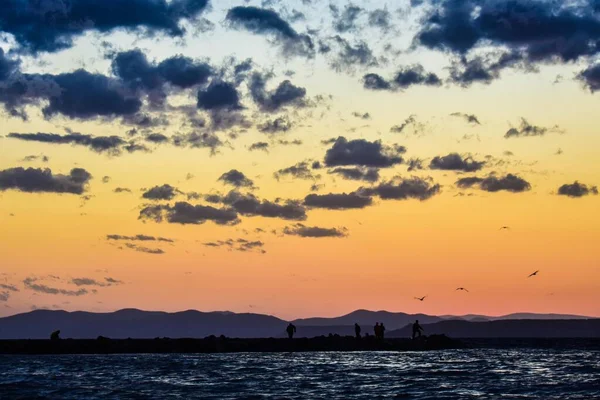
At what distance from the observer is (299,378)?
61.1 metres

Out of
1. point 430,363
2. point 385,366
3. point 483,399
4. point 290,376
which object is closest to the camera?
point 483,399

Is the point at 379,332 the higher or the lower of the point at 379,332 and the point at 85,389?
the higher

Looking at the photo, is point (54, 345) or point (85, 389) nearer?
point (85, 389)

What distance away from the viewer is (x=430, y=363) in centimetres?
7788

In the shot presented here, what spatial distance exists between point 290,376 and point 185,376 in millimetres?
8015

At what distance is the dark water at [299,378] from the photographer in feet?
173

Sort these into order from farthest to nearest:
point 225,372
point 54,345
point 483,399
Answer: point 54,345 → point 225,372 → point 483,399

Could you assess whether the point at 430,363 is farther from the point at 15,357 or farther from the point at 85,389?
the point at 15,357

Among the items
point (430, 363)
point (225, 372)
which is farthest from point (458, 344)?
point (225, 372)

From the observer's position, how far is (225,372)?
2640 inches

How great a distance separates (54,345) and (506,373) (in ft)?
176

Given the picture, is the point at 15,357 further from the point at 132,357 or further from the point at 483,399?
the point at 483,399

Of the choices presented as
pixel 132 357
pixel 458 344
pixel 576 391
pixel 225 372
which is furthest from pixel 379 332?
pixel 576 391

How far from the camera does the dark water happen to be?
52.8 metres
